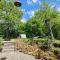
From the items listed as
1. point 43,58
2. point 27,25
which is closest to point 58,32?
point 27,25

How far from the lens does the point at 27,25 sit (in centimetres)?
4216

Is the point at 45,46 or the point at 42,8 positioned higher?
the point at 42,8

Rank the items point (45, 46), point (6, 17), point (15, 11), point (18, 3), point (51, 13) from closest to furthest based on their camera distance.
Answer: point (18, 3), point (45, 46), point (51, 13), point (6, 17), point (15, 11)

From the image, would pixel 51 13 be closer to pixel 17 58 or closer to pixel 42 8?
pixel 42 8

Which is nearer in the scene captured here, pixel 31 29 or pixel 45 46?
pixel 45 46

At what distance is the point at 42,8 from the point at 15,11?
1710 cm

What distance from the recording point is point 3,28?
3741 cm

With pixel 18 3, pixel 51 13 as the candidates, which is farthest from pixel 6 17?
pixel 18 3

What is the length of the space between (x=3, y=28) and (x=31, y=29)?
6.27 m

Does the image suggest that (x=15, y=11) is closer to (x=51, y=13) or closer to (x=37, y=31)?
(x=37, y=31)

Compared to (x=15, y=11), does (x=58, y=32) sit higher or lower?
lower

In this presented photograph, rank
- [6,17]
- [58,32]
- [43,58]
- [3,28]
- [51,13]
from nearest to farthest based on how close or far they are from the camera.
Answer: [43,58] < [51,13] < [58,32] < [6,17] < [3,28]

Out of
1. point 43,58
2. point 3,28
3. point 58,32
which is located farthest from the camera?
point 3,28

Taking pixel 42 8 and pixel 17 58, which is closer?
pixel 17 58
